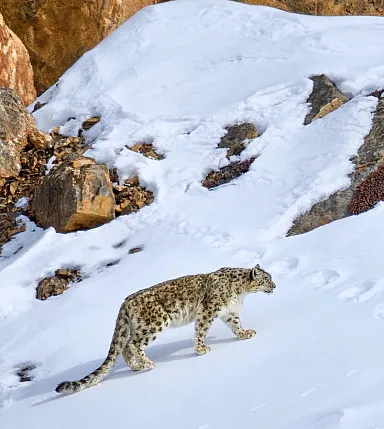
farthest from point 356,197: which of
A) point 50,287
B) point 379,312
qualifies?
point 50,287

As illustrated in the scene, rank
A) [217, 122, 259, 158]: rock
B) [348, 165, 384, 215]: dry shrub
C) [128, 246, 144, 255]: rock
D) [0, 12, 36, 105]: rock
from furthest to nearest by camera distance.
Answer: [0, 12, 36, 105]: rock
[217, 122, 259, 158]: rock
[128, 246, 144, 255]: rock
[348, 165, 384, 215]: dry shrub

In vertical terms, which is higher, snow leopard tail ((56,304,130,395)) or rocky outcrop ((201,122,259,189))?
snow leopard tail ((56,304,130,395))

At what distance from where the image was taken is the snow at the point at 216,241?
8898 millimetres

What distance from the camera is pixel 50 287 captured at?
48.9 ft

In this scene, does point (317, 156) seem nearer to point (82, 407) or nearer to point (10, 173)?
point (10, 173)

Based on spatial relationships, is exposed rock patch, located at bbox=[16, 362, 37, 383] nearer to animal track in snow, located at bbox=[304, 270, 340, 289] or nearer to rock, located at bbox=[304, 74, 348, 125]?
animal track in snow, located at bbox=[304, 270, 340, 289]

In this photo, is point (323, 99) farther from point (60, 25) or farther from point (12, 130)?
point (60, 25)

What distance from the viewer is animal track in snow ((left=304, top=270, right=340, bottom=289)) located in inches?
466

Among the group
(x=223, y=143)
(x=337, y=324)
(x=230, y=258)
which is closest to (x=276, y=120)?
(x=223, y=143)

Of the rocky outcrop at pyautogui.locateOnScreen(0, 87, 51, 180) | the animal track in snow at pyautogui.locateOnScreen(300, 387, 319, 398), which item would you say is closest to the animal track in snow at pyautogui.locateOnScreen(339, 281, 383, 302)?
the animal track in snow at pyautogui.locateOnScreen(300, 387, 319, 398)

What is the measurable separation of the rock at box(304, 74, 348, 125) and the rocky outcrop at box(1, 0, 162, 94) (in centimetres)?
1017

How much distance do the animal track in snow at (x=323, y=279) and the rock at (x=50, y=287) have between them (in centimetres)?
485

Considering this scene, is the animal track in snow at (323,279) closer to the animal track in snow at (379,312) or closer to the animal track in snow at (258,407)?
the animal track in snow at (379,312)

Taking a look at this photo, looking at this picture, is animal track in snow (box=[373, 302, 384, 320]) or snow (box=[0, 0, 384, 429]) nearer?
snow (box=[0, 0, 384, 429])
